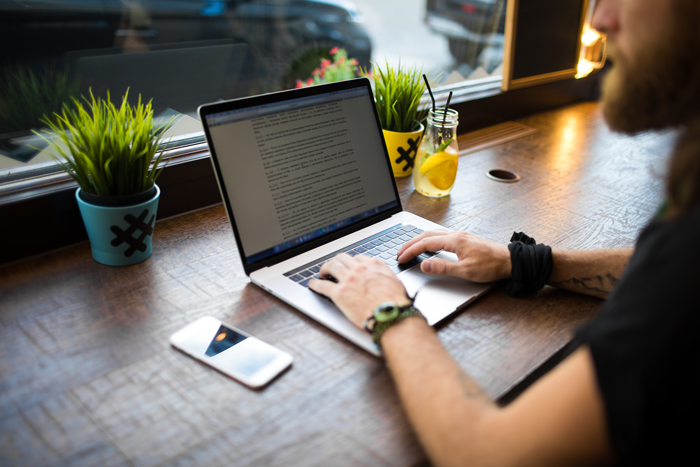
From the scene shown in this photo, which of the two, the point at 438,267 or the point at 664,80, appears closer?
the point at 664,80

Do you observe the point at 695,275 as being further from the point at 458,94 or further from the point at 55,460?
the point at 458,94

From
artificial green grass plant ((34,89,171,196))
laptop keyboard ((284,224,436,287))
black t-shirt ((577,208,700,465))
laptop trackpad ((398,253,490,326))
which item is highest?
artificial green grass plant ((34,89,171,196))

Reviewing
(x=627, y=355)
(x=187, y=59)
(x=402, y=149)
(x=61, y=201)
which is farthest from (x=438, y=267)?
(x=187, y=59)

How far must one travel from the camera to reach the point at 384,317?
72 cm

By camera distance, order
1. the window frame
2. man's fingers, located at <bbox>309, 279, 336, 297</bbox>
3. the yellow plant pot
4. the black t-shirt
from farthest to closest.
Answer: the yellow plant pot, the window frame, man's fingers, located at <bbox>309, 279, 336, 297</bbox>, the black t-shirt

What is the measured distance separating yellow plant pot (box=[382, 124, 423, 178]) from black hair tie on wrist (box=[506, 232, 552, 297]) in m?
0.53

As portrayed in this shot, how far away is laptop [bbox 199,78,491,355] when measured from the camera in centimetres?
84

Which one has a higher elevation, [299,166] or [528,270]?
[299,166]

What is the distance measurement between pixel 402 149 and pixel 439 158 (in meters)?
0.15

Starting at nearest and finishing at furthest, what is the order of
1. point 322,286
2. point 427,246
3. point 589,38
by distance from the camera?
point 322,286, point 427,246, point 589,38

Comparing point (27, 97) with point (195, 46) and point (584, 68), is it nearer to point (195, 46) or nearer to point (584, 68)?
point (195, 46)

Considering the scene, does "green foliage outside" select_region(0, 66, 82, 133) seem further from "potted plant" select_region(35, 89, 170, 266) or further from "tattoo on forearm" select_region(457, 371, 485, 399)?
"tattoo on forearm" select_region(457, 371, 485, 399)

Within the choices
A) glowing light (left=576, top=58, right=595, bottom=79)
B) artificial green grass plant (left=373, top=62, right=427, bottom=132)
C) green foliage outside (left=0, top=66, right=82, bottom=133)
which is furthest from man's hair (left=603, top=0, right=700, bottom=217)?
glowing light (left=576, top=58, right=595, bottom=79)

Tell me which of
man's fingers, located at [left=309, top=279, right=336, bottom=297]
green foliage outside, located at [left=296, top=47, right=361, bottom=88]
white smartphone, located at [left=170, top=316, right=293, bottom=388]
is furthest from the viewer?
green foliage outside, located at [left=296, top=47, right=361, bottom=88]
